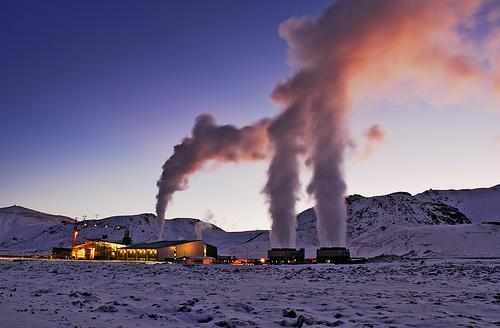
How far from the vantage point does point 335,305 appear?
17.6 m

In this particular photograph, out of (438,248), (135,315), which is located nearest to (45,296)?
(135,315)

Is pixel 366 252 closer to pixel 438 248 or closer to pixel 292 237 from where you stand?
pixel 438 248

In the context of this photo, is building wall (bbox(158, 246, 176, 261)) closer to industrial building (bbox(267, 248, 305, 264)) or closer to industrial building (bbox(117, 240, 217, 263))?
industrial building (bbox(117, 240, 217, 263))

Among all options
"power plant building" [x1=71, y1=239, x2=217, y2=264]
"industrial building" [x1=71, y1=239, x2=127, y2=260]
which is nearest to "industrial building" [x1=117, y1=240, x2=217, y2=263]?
"power plant building" [x1=71, y1=239, x2=217, y2=264]

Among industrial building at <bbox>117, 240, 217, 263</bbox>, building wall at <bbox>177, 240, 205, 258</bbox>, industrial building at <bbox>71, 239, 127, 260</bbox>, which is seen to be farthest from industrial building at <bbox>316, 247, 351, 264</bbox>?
industrial building at <bbox>71, 239, 127, 260</bbox>

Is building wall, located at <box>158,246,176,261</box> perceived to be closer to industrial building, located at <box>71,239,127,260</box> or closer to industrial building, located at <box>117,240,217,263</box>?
industrial building, located at <box>117,240,217,263</box>

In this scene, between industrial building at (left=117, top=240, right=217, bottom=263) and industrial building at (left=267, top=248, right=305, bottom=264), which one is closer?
industrial building at (left=267, top=248, right=305, bottom=264)

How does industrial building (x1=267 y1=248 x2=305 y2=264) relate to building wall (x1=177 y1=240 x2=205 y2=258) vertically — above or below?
below

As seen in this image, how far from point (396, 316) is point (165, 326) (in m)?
7.45

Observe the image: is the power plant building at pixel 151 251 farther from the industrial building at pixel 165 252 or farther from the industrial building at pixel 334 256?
the industrial building at pixel 334 256

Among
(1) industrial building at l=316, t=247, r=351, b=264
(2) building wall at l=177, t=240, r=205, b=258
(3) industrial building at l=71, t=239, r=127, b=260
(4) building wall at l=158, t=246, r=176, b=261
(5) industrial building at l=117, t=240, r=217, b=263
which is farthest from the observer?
(3) industrial building at l=71, t=239, r=127, b=260

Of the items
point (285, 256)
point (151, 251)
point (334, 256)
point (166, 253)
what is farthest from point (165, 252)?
point (334, 256)

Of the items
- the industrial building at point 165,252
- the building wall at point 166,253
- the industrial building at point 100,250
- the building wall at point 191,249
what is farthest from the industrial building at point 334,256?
the industrial building at point 100,250

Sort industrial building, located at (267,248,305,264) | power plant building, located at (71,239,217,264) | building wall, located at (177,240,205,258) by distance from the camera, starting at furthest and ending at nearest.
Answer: building wall, located at (177,240,205,258) < power plant building, located at (71,239,217,264) < industrial building, located at (267,248,305,264)
